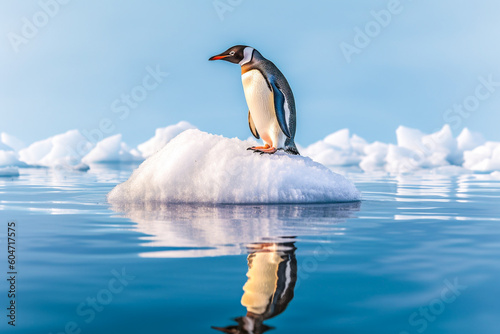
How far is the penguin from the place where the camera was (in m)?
6.52

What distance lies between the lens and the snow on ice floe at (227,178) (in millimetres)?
6227

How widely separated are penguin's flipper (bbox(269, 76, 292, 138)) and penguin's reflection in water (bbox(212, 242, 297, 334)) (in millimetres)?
3570

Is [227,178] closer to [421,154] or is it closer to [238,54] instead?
[238,54]

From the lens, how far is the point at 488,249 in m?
3.30

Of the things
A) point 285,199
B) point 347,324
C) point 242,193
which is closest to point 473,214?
point 285,199

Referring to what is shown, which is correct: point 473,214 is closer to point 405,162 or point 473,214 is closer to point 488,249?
point 488,249

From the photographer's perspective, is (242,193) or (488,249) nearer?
(488,249)

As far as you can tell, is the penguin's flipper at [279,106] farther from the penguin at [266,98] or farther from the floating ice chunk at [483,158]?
the floating ice chunk at [483,158]


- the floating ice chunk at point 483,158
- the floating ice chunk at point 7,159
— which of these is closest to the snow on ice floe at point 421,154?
the floating ice chunk at point 483,158

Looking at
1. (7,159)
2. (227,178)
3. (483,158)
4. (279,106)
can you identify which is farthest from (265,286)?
(483,158)

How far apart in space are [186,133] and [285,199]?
1.74 meters

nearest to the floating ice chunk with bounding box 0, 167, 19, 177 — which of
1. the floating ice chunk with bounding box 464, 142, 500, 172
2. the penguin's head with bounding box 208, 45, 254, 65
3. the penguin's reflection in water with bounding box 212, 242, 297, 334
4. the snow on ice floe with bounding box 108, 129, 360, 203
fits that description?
the snow on ice floe with bounding box 108, 129, 360, 203

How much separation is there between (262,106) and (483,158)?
2308 cm

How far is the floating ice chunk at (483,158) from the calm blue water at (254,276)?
22.1 metres
